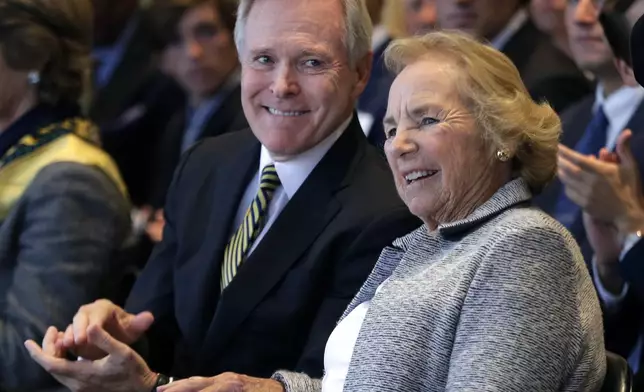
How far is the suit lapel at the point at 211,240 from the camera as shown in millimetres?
2650

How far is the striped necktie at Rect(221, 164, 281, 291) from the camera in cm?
263

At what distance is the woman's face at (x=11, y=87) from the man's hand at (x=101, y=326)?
2.22 feet

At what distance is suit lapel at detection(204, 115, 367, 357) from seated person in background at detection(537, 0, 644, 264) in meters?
0.70

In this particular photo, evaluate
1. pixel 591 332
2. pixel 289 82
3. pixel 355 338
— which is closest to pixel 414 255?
pixel 355 338

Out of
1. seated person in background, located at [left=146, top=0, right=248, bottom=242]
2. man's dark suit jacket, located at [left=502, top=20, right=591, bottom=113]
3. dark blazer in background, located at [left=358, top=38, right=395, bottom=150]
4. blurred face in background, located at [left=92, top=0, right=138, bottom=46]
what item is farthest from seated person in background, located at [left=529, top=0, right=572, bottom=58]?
blurred face in background, located at [left=92, top=0, right=138, bottom=46]

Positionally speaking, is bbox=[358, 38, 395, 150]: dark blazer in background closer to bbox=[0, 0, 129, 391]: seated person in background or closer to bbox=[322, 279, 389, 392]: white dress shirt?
bbox=[0, 0, 129, 391]: seated person in background

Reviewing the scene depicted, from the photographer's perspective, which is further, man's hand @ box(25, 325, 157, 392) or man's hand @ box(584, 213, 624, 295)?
man's hand @ box(584, 213, 624, 295)

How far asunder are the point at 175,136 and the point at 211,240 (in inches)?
73.3

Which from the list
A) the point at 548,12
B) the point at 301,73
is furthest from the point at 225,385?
the point at 548,12

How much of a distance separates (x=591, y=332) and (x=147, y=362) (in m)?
1.16

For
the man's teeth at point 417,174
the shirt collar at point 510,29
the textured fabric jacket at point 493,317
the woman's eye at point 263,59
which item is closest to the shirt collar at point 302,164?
the woman's eye at point 263,59

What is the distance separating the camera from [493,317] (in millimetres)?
1844

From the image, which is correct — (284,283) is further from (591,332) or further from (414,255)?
(591,332)

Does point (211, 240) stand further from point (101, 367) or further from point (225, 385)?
point (225, 385)
